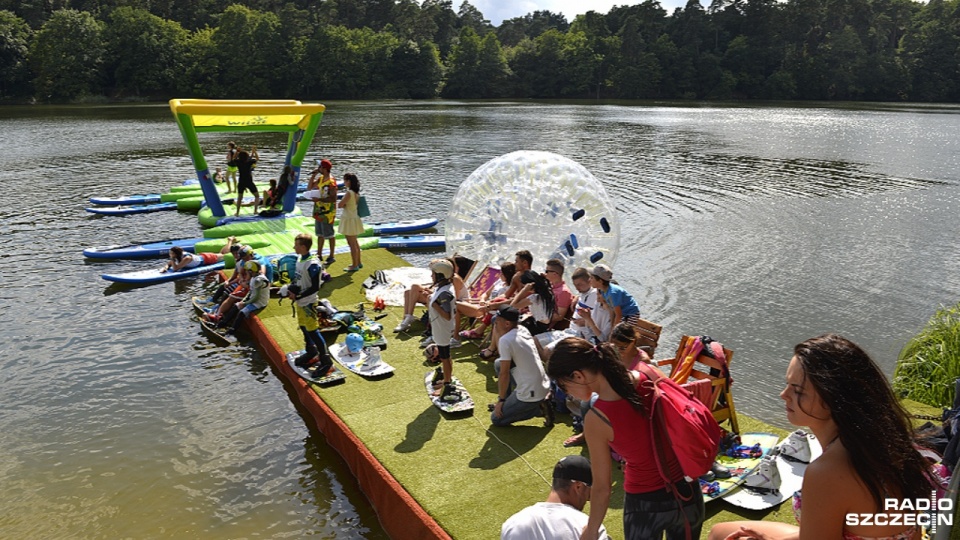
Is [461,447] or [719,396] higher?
[719,396]

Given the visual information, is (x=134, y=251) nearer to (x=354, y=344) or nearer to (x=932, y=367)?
(x=354, y=344)

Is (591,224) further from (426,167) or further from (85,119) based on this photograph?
(85,119)

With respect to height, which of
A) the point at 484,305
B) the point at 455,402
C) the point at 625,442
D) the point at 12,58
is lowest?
the point at 455,402

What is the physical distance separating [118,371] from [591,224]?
6958 mm

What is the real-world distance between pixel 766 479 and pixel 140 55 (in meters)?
78.4

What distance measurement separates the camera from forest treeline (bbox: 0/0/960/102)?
233ft

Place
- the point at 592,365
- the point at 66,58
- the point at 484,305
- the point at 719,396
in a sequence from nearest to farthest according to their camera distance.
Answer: the point at 592,365 → the point at 719,396 → the point at 484,305 → the point at 66,58

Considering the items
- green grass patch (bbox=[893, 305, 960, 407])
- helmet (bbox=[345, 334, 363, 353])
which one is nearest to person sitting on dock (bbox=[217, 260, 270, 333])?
helmet (bbox=[345, 334, 363, 353])

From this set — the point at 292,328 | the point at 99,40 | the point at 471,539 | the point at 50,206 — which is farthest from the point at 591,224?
the point at 99,40

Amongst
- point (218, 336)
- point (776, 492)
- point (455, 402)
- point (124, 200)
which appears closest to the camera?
point (776, 492)

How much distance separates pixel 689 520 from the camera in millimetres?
3988

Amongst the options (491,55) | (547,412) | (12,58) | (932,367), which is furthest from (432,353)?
(491,55)

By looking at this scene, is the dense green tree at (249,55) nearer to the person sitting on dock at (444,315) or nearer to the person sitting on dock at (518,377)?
the person sitting on dock at (444,315)

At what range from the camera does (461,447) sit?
6.75 meters
